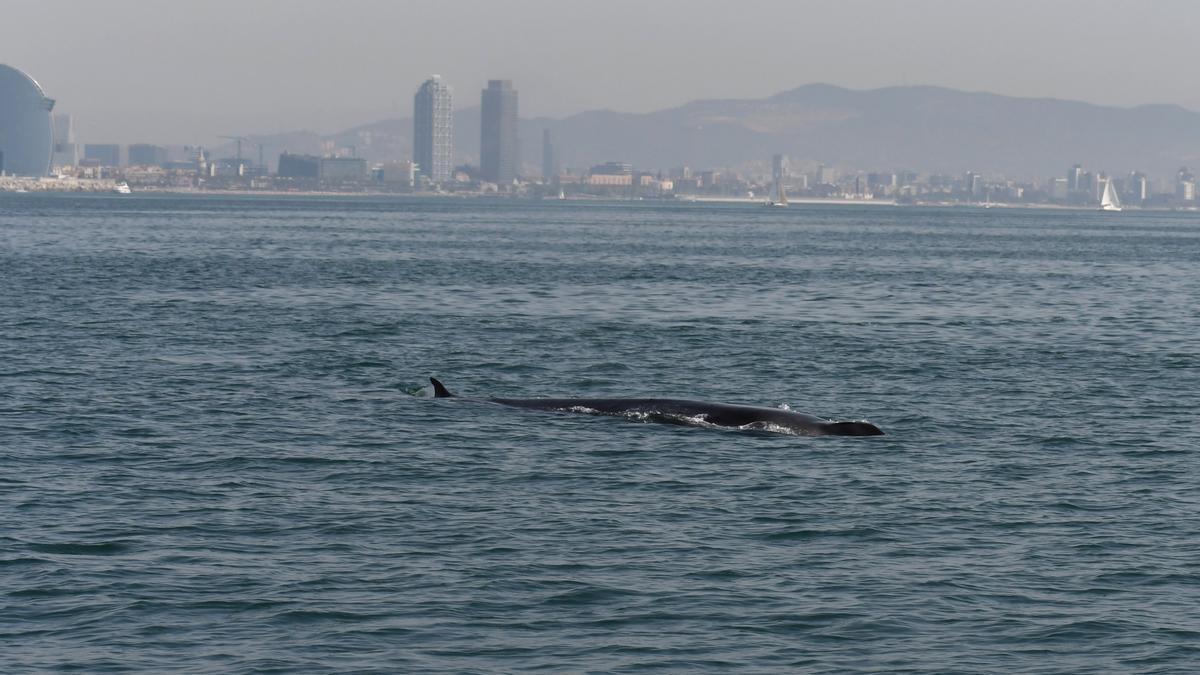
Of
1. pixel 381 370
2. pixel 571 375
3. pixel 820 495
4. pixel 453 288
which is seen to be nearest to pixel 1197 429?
pixel 820 495

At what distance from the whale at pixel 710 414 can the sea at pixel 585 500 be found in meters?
0.58

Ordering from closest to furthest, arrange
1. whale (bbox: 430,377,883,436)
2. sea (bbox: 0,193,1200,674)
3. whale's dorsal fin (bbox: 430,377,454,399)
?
sea (bbox: 0,193,1200,674), whale (bbox: 430,377,883,436), whale's dorsal fin (bbox: 430,377,454,399)

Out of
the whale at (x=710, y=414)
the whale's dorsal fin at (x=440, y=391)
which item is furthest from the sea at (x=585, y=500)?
the whale's dorsal fin at (x=440, y=391)

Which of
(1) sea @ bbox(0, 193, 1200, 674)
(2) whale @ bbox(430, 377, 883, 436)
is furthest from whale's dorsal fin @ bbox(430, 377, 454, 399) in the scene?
(2) whale @ bbox(430, 377, 883, 436)

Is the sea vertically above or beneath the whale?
beneath

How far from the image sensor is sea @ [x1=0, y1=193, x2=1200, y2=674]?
20.4 meters

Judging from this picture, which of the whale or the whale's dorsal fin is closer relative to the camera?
the whale

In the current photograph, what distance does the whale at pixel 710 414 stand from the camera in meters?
35.2

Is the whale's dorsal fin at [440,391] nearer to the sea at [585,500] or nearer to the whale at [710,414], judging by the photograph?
the sea at [585,500]

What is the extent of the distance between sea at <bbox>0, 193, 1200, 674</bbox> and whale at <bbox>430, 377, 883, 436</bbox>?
1.90ft

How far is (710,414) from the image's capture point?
36.5 metres

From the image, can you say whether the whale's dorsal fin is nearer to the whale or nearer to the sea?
the sea

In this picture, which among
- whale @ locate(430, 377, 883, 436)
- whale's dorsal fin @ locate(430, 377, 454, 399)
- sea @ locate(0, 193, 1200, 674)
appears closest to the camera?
sea @ locate(0, 193, 1200, 674)

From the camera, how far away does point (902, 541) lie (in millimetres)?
25469
